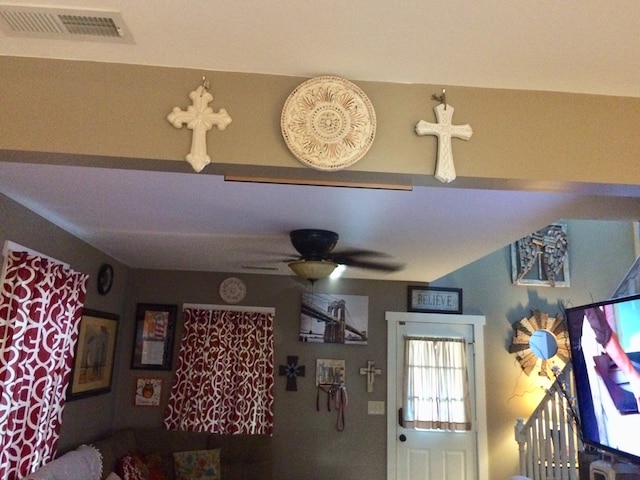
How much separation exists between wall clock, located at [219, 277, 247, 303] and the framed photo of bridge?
25.4 inches

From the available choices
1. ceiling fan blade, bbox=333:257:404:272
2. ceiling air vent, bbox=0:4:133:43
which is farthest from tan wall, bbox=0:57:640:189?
ceiling fan blade, bbox=333:257:404:272

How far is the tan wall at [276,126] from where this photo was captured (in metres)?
1.54

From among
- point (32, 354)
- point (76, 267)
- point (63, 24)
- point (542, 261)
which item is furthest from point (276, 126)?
point (542, 261)

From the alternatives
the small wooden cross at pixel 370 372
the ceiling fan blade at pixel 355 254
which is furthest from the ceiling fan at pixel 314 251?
the small wooden cross at pixel 370 372

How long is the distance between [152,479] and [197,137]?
362 centimetres

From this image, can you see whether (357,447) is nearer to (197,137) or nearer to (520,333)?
(520,333)

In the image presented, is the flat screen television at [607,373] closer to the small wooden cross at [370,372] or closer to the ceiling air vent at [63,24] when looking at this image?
the ceiling air vent at [63,24]

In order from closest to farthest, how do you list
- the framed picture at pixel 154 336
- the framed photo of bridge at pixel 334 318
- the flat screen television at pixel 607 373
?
the flat screen television at pixel 607 373 → the framed picture at pixel 154 336 → the framed photo of bridge at pixel 334 318

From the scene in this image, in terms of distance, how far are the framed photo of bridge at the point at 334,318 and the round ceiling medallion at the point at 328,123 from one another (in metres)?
3.68

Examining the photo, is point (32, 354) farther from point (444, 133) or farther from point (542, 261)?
point (542, 261)

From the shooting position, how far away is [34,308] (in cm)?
281

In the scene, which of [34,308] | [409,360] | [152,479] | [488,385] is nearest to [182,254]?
[34,308]

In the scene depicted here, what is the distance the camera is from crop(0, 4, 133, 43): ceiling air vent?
1362 millimetres

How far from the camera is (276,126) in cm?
157
